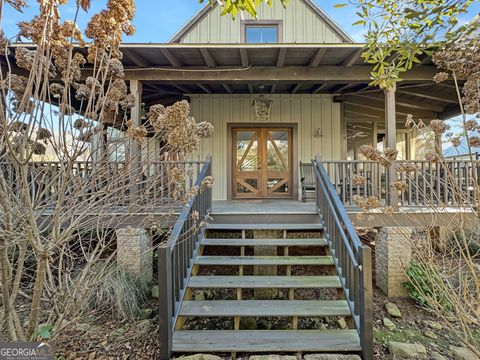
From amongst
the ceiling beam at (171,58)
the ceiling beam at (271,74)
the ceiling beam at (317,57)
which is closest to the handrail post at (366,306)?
the ceiling beam at (317,57)

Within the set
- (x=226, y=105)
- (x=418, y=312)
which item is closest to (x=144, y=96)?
(x=226, y=105)

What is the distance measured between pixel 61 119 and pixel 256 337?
2.63 m

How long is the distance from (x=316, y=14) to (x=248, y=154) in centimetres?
421

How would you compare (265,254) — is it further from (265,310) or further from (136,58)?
(136,58)

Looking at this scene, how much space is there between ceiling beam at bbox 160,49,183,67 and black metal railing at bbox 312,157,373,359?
10.8 ft

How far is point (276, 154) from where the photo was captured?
24.8ft

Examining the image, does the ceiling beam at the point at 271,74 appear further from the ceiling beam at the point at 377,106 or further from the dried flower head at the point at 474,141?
the dried flower head at the point at 474,141

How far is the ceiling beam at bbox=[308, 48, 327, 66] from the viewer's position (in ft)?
15.7

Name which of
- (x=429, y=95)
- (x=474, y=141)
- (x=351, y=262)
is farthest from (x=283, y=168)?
(x=474, y=141)

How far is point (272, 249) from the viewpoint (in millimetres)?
4152

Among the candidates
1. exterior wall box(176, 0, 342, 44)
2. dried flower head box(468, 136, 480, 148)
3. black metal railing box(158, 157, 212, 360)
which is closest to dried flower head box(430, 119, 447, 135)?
dried flower head box(468, 136, 480, 148)

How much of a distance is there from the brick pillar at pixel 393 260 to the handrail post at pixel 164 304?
3.59 meters

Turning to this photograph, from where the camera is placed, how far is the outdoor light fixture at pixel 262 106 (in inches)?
285

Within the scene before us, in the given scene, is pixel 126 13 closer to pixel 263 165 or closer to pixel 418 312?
pixel 418 312
